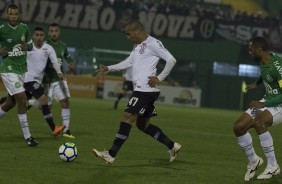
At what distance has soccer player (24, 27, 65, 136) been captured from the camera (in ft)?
48.9

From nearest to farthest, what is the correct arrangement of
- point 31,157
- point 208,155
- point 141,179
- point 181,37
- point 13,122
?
point 141,179
point 31,157
point 208,155
point 13,122
point 181,37

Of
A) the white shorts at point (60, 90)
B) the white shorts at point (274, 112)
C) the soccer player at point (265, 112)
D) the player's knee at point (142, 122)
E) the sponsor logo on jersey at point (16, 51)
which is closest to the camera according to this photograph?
the soccer player at point (265, 112)

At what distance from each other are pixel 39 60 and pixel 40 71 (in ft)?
0.86

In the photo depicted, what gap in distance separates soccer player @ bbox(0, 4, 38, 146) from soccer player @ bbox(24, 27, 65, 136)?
1.74 m

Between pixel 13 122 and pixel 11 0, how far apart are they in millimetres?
20798

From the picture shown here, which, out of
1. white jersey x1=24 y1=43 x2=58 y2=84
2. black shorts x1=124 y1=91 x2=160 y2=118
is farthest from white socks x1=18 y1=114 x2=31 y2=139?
black shorts x1=124 y1=91 x2=160 y2=118

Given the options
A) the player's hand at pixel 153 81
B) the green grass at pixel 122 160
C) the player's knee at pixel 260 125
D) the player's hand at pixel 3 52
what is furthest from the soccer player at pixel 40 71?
the player's knee at pixel 260 125

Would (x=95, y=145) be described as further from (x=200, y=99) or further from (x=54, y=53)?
(x=200, y=99)

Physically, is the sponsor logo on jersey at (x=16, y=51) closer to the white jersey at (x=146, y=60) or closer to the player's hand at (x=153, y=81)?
the white jersey at (x=146, y=60)

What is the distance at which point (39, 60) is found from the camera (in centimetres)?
1531

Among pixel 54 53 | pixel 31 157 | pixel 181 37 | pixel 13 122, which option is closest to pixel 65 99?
pixel 54 53

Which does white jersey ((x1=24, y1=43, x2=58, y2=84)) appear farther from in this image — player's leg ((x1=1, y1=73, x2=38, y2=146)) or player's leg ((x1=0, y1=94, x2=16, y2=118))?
player's leg ((x1=1, y1=73, x2=38, y2=146))

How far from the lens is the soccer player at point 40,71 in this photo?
48.9 feet

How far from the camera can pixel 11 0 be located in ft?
124
